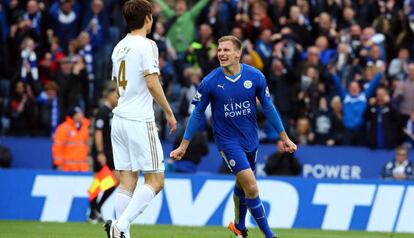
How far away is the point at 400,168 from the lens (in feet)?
66.9

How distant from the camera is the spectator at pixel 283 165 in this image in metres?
20.1

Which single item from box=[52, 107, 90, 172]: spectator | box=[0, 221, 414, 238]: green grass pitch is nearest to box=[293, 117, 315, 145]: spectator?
box=[52, 107, 90, 172]: spectator

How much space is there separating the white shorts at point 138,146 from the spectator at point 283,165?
9033 mm

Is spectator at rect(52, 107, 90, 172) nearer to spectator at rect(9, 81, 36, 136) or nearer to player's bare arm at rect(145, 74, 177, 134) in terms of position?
spectator at rect(9, 81, 36, 136)

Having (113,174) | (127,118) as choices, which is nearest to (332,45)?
(113,174)

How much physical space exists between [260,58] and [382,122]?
2.85m

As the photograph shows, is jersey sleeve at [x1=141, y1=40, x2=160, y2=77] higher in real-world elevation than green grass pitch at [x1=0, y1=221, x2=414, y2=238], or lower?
higher

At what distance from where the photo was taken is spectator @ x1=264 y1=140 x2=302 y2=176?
20094 mm

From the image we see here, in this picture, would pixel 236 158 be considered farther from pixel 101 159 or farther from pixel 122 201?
pixel 101 159

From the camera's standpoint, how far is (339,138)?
72.4 ft

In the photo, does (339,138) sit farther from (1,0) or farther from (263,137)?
(1,0)

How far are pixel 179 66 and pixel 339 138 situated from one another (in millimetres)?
3736

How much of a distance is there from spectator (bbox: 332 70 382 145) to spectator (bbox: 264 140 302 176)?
2103mm

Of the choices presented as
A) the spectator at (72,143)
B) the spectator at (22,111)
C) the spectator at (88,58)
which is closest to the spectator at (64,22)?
the spectator at (88,58)
